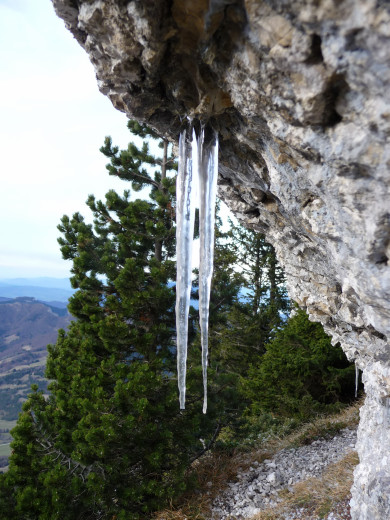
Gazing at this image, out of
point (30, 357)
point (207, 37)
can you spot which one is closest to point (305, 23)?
point (207, 37)

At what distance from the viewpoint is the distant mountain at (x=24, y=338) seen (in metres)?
116

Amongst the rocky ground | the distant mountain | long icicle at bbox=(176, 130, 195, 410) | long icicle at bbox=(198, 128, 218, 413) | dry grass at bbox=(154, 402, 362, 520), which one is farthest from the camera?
the distant mountain

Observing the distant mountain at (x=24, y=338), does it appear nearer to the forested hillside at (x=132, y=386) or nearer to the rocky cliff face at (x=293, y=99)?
the forested hillside at (x=132, y=386)

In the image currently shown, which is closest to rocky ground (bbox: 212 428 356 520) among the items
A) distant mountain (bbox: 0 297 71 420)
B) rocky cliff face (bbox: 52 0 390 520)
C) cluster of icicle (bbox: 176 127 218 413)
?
rocky cliff face (bbox: 52 0 390 520)

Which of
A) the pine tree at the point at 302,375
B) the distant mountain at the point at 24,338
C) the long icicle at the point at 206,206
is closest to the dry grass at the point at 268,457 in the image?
the pine tree at the point at 302,375

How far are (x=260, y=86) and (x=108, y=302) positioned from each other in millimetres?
5349

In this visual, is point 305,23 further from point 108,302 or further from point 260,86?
point 108,302

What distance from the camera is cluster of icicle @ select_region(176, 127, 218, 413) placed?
3.79 m

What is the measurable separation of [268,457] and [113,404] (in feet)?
13.3

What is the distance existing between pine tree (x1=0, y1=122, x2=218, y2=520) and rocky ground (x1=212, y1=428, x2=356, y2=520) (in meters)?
1.02

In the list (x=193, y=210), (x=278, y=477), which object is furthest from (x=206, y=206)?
(x=278, y=477)

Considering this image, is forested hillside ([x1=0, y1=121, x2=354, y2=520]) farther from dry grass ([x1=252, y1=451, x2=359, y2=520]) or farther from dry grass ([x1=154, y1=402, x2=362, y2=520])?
dry grass ([x1=252, y1=451, x2=359, y2=520])

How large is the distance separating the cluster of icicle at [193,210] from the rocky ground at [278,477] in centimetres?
300

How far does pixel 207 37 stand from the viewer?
2.56 metres
